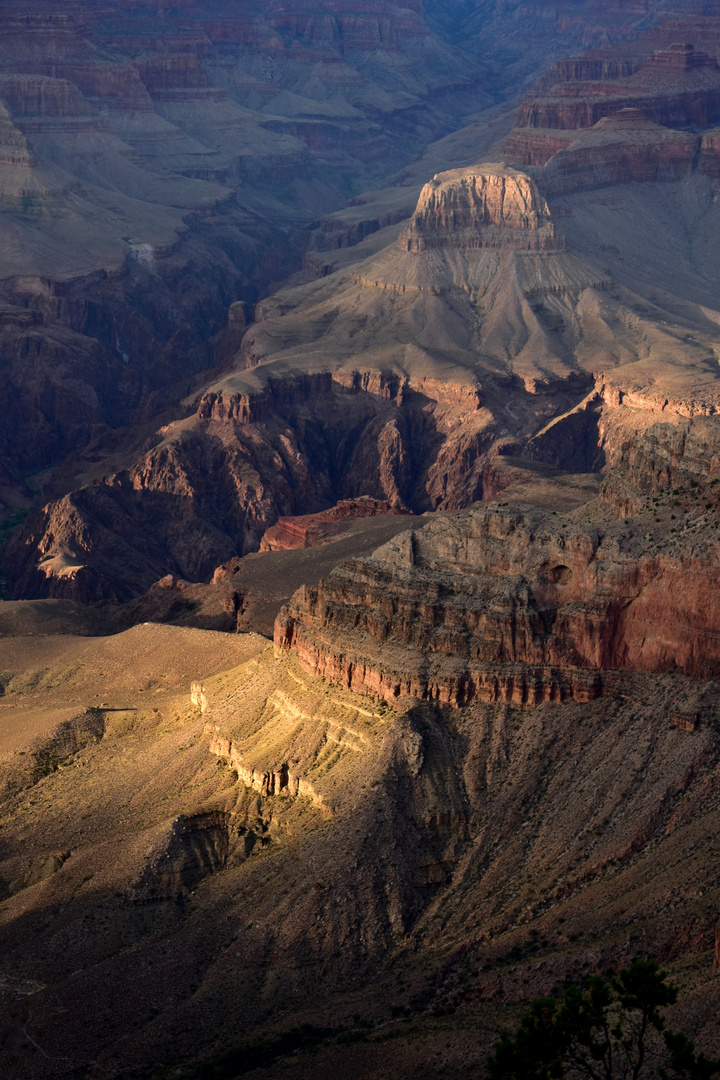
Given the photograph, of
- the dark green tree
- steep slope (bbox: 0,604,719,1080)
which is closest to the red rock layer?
steep slope (bbox: 0,604,719,1080)

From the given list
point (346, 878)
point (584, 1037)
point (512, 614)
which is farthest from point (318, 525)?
point (584, 1037)

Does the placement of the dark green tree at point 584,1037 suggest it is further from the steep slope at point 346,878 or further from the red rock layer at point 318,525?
the red rock layer at point 318,525

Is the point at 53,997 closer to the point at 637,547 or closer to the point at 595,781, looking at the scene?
the point at 595,781

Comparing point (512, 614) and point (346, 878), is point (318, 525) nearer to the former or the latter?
point (512, 614)

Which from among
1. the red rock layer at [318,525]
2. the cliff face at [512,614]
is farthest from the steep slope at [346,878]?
the red rock layer at [318,525]

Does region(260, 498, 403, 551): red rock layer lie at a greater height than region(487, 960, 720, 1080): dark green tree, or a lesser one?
lesser

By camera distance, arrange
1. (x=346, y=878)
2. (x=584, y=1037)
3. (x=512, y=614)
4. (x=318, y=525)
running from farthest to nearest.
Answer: (x=318, y=525), (x=512, y=614), (x=346, y=878), (x=584, y=1037)

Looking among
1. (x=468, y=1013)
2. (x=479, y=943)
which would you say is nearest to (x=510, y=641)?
(x=479, y=943)

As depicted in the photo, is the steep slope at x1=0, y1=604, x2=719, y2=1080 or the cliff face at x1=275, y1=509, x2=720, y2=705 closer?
the steep slope at x1=0, y1=604, x2=719, y2=1080

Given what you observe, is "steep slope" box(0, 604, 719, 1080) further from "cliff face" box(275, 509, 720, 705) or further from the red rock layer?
the red rock layer
